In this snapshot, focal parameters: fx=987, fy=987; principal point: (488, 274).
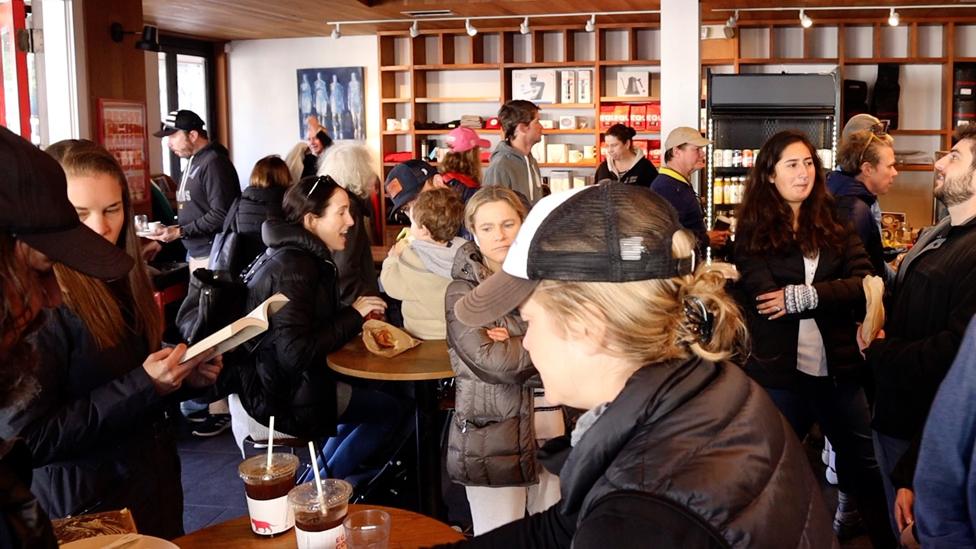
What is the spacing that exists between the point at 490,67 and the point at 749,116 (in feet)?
11.6

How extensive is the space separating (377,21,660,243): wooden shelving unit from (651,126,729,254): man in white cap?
3.84 meters

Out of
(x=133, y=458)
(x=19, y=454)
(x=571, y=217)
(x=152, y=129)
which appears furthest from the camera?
(x=152, y=129)

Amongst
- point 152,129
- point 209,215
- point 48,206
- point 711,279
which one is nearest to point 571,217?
point 711,279

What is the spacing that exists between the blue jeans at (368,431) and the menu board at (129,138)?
2362 mm

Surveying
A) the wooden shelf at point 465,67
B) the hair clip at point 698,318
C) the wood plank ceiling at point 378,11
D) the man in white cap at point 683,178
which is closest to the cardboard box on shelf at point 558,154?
the wooden shelf at point 465,67

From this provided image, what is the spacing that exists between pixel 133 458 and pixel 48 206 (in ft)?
3.87

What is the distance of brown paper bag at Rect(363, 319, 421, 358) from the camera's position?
3670 millimetres

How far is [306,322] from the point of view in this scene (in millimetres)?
3580

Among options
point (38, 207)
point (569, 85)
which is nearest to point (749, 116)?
point (569, 85)

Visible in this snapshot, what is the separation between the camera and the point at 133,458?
2.26 m

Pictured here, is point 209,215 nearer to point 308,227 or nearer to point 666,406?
point 308,227

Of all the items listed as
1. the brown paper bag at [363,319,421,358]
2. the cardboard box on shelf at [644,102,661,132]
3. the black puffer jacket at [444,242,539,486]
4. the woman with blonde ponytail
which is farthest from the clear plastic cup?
the cardboard box on shelf at [644,102,661,132]

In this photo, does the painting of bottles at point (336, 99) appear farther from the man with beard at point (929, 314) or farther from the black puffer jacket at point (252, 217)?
the man with beard at point (929, 314)

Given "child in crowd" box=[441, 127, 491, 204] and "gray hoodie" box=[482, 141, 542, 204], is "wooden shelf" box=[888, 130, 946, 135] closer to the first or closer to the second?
"gray hoodie" box=[482, 141, 542, 204]
